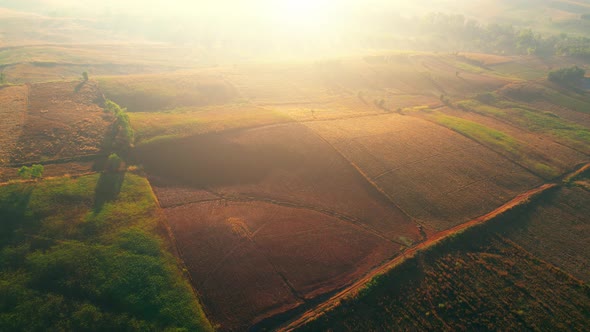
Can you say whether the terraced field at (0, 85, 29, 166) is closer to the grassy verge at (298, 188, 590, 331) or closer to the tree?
the tree

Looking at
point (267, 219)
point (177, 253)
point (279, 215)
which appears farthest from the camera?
point (279, 215)

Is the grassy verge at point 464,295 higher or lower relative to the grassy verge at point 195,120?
lower

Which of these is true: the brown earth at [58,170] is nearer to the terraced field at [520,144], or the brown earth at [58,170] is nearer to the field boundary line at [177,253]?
the field boundary line at [177,253]

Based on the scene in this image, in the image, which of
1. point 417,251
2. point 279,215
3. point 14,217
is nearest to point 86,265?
point 14,217

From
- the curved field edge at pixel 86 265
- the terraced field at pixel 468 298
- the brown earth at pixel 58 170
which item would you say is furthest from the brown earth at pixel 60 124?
the terraced field at pixel 468 298

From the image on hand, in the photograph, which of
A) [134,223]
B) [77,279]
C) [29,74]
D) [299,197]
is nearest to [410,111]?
[299,197]

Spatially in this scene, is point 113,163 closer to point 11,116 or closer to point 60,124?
point 60,124
